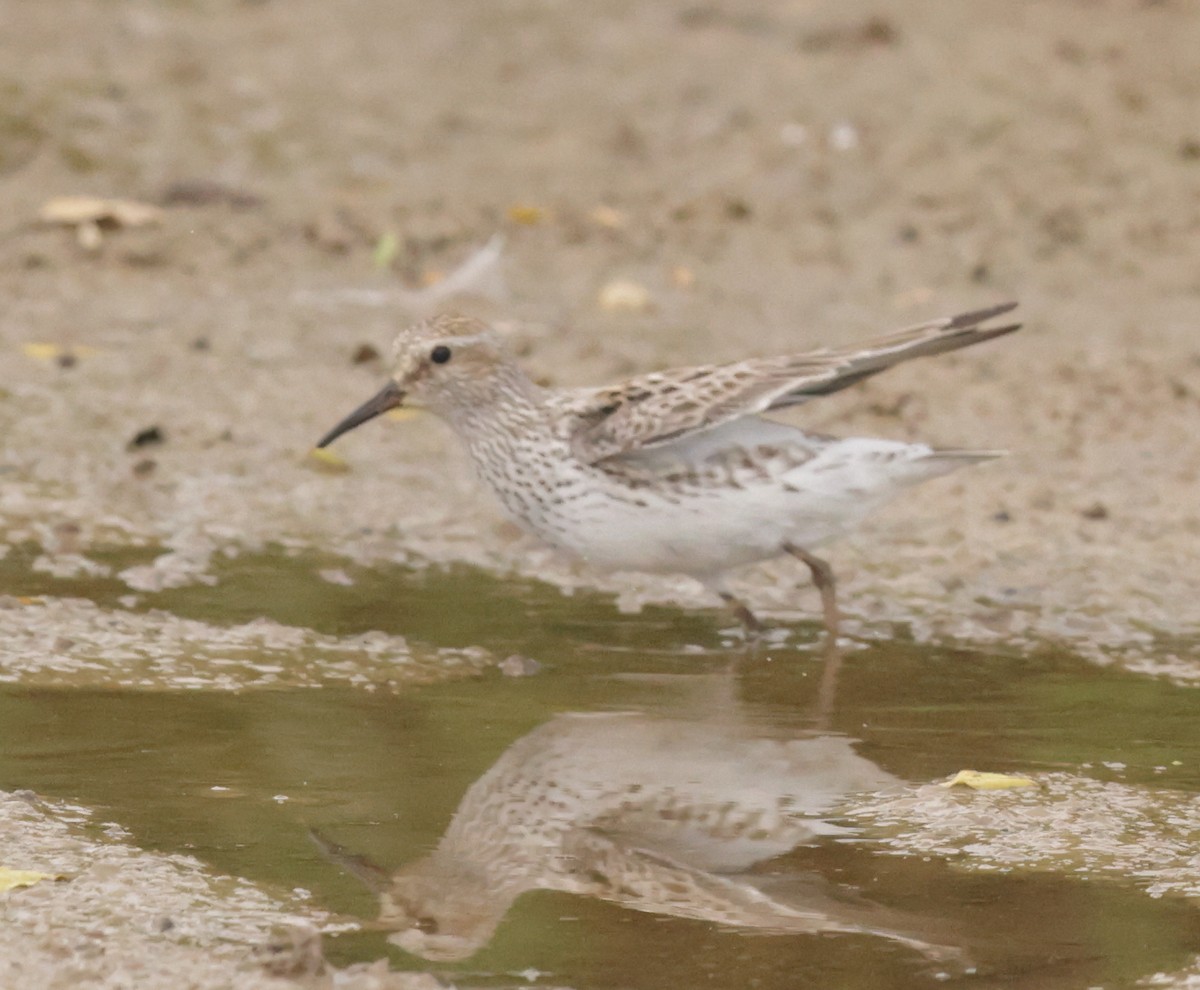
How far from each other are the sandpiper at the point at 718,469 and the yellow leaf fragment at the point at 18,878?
7.90 ft

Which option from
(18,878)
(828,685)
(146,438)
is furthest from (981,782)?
(146,438)

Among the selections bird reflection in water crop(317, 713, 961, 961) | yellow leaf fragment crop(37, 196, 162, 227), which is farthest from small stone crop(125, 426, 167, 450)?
bird reflection in water crop(317, 713, 961, 961)

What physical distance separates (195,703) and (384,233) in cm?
556

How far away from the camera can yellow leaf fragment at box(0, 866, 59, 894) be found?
4.22 meters

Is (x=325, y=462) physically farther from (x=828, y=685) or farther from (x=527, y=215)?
(x=527, y=215)

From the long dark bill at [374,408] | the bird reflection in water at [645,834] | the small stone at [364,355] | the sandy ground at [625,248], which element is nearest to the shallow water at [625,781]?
the bird reflection in water at [645,834]

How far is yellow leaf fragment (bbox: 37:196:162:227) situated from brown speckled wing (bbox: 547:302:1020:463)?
4.57 metres

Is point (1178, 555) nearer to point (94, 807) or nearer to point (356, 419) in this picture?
point (356, 419)

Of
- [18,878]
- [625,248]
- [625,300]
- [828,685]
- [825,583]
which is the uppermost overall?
[625,248]

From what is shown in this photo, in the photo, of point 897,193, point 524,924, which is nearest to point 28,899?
point 524,924

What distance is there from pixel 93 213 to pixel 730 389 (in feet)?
16.4

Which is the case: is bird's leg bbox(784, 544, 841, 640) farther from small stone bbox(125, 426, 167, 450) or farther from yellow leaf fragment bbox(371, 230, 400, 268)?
yellow leaf fragment bbox(371, 230, 400, 268)

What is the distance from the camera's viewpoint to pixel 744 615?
21.4 feet

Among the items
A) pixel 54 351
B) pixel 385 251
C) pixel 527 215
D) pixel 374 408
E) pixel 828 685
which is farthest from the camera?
pixel 527 215
